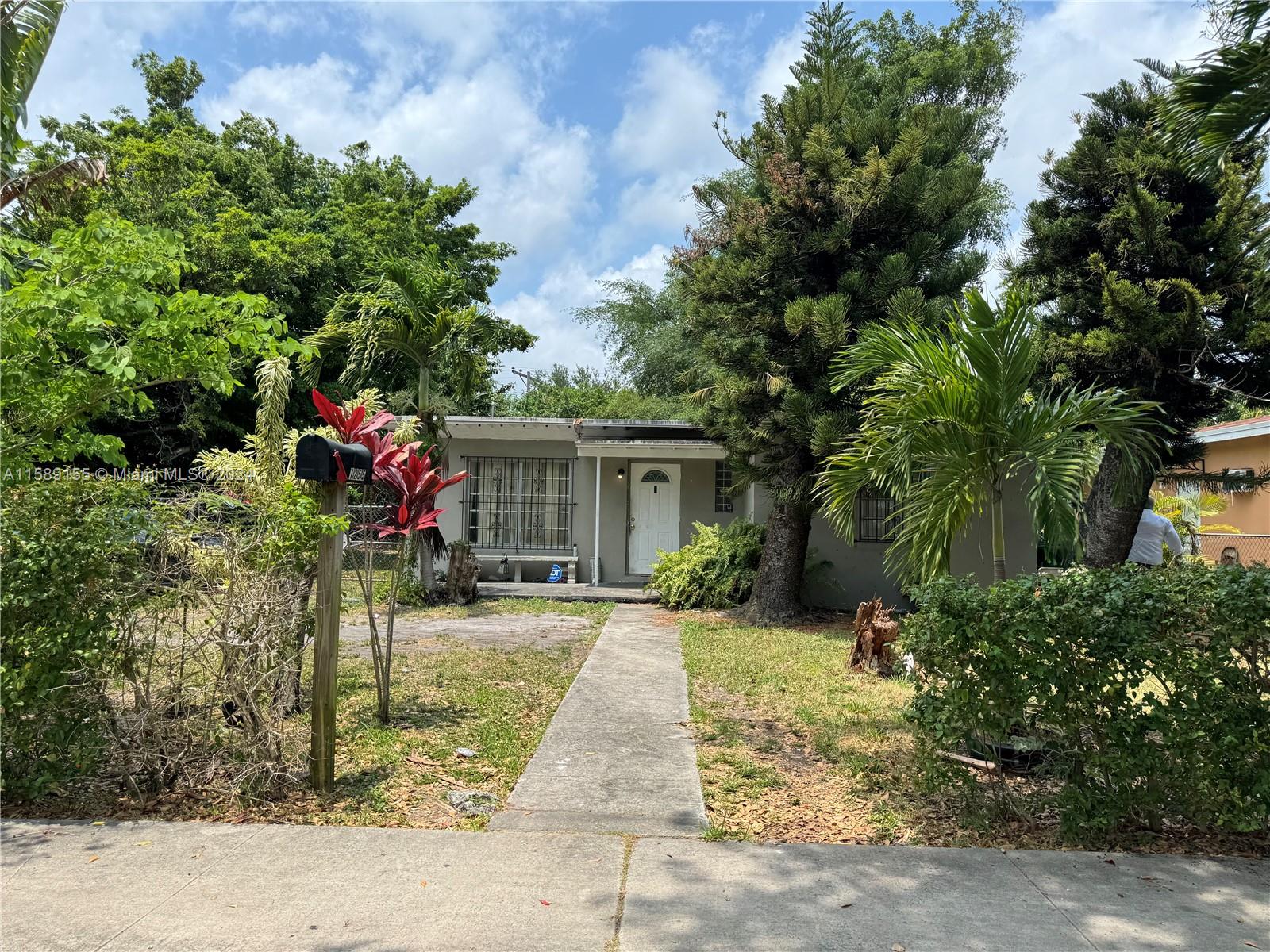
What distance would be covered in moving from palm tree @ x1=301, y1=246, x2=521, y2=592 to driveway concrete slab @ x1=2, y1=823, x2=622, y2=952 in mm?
8331

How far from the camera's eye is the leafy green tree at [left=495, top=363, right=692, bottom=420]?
24.8 m

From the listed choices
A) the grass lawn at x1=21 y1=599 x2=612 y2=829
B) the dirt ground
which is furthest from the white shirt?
the dirt ground

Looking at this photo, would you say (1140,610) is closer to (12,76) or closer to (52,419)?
(52,419)

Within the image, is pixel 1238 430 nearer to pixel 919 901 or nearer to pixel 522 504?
pixel 522 504

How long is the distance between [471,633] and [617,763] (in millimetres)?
5672

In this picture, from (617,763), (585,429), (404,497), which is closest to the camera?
(617,763)

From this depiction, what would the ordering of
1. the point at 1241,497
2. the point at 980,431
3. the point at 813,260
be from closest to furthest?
1. the point at 980,431
2. the point at 813,260
3. the point at 1241,497

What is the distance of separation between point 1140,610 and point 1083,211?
296 inches

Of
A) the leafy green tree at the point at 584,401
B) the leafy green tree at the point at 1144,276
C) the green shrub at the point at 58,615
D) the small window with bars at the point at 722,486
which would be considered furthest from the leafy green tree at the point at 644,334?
the green shrub at the point at 58,615

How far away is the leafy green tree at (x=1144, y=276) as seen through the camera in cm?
891

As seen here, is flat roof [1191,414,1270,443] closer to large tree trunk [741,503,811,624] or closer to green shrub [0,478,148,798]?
large tree trunk [741,503,811,624]

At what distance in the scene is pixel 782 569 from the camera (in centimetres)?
1221

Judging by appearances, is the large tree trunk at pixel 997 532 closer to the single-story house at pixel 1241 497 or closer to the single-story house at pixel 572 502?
the single-story house at pixel 572 502

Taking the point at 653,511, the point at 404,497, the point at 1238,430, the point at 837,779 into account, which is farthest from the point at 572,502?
the point at 1238,430
